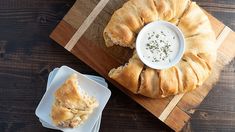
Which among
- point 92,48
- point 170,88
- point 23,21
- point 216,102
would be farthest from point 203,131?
point 23,21

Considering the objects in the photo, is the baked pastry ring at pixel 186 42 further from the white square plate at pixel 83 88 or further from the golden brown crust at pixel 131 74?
the white square plate at pixel 83 88

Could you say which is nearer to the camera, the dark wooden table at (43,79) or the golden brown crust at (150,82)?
the golden brown crust at (150,82)

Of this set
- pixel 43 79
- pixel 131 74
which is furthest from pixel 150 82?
pixel 43 79

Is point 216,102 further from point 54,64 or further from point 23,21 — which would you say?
point 23,21

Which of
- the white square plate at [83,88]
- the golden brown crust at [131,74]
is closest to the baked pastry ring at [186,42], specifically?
the golden brown crust at [131,74]

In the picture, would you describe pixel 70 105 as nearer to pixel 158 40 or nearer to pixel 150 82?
pixel 150 82

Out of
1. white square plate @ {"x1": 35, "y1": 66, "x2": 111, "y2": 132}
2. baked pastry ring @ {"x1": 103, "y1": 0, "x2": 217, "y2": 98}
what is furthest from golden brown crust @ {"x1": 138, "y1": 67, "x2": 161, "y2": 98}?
white square plate @ {"x1": 35, "y1": 66, "x2": 111, "y2": 132}

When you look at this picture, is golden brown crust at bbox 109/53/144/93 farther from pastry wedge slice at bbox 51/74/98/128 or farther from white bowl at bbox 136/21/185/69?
pastry wedge slice at bbox 51/74/98/128
